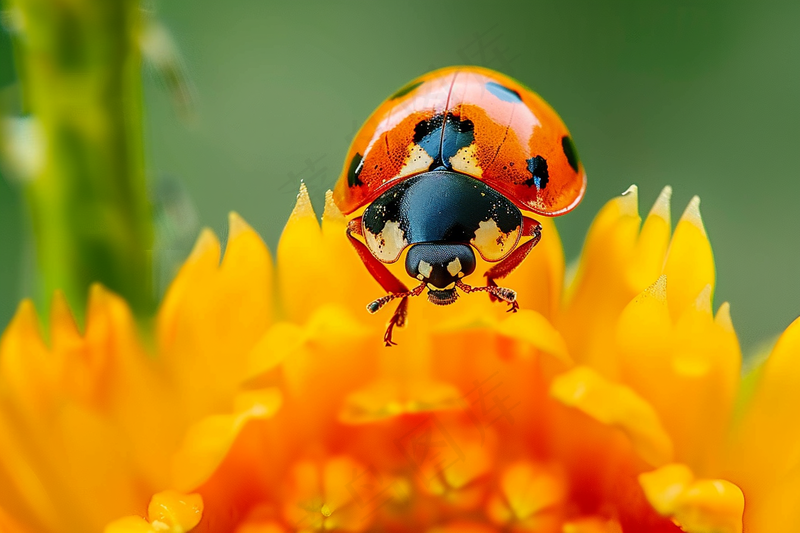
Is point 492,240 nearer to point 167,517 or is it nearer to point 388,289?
point 388,289

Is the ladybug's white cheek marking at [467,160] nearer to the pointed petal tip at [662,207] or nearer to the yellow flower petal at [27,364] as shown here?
the pointed petal tip at [662,207]

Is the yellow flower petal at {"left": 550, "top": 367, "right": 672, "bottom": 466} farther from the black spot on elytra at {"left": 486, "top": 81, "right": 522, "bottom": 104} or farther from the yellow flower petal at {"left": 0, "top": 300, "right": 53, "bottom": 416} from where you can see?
the yellow flower petal at {"left": 0, "top": 300, "right": 53, "bottom": 416}

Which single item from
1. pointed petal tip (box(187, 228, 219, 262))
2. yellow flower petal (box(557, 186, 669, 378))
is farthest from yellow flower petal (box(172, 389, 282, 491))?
yellow flower petal (box(557, 186, 669, 378))

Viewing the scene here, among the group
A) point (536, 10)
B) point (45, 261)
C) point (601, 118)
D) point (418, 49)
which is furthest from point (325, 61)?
point (45, 261)

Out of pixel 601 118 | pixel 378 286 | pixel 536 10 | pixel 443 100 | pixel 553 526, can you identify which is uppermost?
pixel 536 10

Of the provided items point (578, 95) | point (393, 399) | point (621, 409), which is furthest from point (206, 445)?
point (578, 95)

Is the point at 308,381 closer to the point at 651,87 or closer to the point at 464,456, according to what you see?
the point at 464,456
